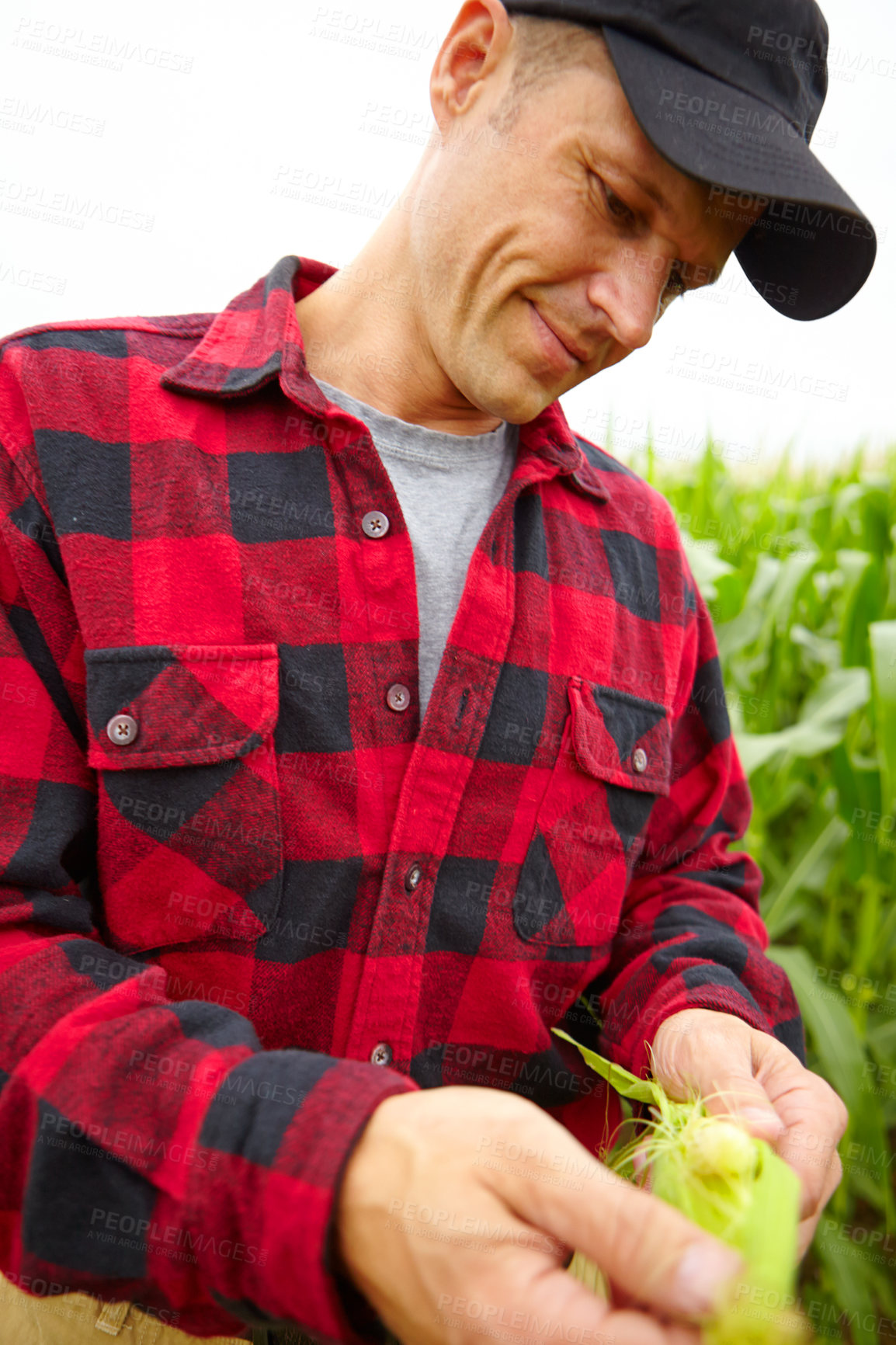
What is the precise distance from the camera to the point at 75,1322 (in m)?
0.89

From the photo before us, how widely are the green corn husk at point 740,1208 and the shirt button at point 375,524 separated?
0.63 m

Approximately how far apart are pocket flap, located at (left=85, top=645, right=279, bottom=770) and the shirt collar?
293 millimetres

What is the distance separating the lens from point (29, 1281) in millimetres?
656

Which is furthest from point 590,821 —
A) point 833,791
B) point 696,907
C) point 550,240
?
point 833,791

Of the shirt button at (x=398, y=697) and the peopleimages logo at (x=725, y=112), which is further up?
the peopleimages logo at (x=725, y=112)

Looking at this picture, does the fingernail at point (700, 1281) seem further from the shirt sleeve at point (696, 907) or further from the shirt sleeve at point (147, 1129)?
the shirt sleeve at point (696, 907)

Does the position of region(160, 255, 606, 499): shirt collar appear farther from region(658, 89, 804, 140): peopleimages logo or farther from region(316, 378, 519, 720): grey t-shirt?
region(658, 89, 804, 140): peopleimages logo

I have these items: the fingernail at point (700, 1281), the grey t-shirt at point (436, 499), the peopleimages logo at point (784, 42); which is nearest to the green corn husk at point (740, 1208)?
the fingernail at point (700, 1281)

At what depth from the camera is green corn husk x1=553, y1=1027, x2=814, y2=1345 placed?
53 centimetres

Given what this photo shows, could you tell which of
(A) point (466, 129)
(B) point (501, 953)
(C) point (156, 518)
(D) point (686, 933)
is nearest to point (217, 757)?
(C) point (156, 518)

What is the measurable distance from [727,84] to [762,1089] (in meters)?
1.00

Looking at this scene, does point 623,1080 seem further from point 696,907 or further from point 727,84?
point 727,84

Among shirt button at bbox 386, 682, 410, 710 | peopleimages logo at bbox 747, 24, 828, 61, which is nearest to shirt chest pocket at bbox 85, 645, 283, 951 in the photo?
shirt button at bbox 386, 682, 410, 710

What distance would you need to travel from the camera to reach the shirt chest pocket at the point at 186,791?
2.70 feet
